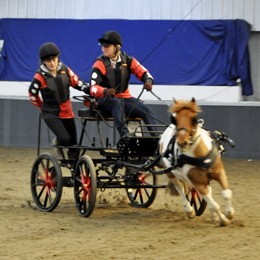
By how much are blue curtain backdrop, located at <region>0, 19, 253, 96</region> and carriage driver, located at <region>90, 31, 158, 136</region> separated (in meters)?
6.05

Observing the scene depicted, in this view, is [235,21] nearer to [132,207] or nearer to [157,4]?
[157,4]

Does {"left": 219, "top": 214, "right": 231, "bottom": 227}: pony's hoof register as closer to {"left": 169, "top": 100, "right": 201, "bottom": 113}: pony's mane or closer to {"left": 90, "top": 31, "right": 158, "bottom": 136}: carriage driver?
{"left": 169, "top": 100, "right": 201, "bottom": 113}: pony's mane

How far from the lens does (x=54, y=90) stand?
634 centimetres

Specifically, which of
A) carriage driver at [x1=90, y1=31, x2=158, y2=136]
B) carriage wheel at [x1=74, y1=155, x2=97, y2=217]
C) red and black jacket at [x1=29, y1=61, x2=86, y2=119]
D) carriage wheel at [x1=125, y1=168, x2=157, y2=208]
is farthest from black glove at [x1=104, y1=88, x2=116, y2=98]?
carriage wheel at [x1=125, y1=168, x2=157, y2=208]

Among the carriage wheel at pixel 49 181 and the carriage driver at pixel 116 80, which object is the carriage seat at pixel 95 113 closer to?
the carriage driver at pixel 116 80

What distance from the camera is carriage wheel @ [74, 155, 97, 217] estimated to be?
221 inches

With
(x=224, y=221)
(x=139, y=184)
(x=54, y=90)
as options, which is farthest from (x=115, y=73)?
(x=224, y=221)

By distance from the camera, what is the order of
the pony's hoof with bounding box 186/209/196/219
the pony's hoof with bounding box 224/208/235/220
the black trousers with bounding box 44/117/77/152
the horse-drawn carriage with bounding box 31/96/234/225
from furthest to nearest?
the black trousers with bounding box 44/117/77/152, the horse-drawn carriage with bounding box 31/96/234/225, the pony's hoof with bounding box 186/209/196/219, the pony's hoof with bounding box 224/208/235/220

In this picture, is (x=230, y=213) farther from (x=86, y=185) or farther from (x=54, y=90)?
(x=54, y=90)

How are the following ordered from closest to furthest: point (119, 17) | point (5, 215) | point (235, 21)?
point (5, 215)
point (235, 21)
point (119, 17)

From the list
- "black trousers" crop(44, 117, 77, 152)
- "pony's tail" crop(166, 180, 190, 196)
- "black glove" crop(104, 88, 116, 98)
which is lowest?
"pony's tail" crop(166, 180, 190, 196)

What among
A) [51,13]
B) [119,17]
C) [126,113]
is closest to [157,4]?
[119,17]

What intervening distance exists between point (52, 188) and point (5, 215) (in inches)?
25.0

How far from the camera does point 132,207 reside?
6648 millimetres
